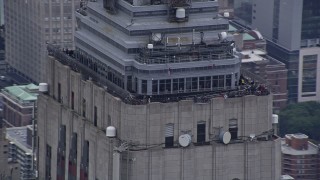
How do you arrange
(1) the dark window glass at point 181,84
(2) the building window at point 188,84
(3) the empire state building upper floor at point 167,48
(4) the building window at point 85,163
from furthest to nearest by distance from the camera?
(4) the building window at point 85,163
(2) the building window at point 188,84
(1) the dark window glass at point 181,84
(3) the empire state building upper floor at point 167,48

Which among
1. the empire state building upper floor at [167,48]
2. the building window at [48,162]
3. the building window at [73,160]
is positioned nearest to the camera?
the empire state building upper floor at [167,48]

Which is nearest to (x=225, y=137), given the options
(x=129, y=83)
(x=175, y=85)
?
(x=175, y=85)

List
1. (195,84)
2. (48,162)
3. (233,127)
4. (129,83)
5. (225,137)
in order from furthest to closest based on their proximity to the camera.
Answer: (48,162), (233,127), (129,83), (195,84), (225,137)

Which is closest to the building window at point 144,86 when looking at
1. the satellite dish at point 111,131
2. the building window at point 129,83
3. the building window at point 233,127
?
the building window at point 129,83

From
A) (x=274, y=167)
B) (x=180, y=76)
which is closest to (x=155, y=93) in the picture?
(x=180, y=76)

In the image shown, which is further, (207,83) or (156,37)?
(207,83)

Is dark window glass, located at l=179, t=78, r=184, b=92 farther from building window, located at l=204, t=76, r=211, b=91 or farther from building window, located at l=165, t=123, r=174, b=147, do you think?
building window, located at l=165, t=123, r=174, b=147

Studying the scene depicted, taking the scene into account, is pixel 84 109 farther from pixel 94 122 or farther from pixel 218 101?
pixel 218 101

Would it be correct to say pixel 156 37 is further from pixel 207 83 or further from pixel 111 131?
pixel 111 131

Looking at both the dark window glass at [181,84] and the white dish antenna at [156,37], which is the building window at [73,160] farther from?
the white dish antenna at [156,37]
